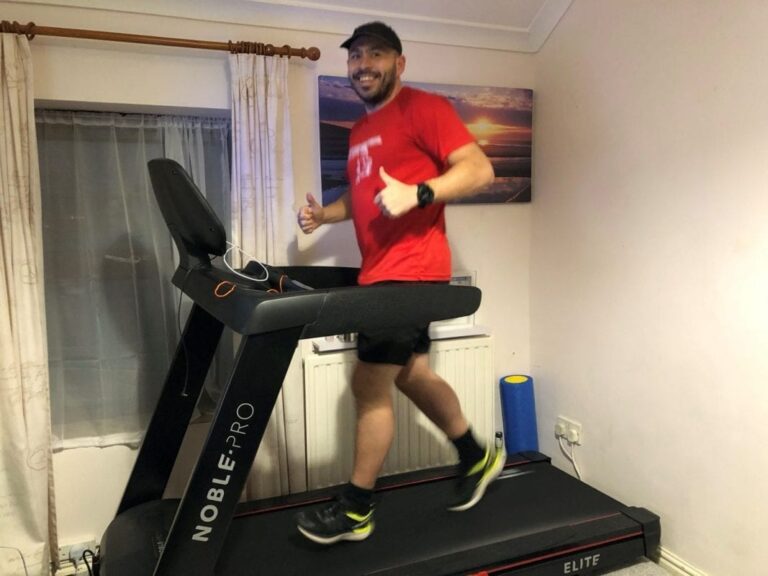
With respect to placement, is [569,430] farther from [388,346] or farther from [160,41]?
[160,41]

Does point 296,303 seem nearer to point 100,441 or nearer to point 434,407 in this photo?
point 434,407

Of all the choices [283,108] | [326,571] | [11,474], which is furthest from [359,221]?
[11,474]

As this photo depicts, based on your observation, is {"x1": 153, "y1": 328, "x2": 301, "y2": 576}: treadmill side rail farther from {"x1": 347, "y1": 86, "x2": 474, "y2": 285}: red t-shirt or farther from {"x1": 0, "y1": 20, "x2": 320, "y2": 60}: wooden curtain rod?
{"x1": 0, "y1": 20, "x2": 320, "y2": 60}: wooden curtain rod

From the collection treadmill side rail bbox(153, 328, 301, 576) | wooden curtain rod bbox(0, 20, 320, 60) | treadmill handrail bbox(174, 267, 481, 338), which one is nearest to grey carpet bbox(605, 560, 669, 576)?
treadmill handrail bbox(174, 267, 481, 338)

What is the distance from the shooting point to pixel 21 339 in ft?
6.00

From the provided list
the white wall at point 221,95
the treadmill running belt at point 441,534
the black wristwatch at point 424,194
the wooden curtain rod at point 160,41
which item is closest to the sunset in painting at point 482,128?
the white wall at point 221,95

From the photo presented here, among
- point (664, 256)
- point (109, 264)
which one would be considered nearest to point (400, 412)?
point (664, 256)

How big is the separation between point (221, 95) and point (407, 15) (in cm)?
78

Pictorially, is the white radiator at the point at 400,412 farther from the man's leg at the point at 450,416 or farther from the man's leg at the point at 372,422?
the man's leg at the point at 372,422

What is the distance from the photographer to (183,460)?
223 centimetres

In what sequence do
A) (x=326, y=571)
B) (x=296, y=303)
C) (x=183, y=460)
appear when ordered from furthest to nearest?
(x=183, y=460), (x=326, y=571), (x=296, y=303)

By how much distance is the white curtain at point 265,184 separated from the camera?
Answer: 1996mm

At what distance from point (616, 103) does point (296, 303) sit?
1482 millimetres

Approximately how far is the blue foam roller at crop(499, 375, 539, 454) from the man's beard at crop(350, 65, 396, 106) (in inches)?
53.3
